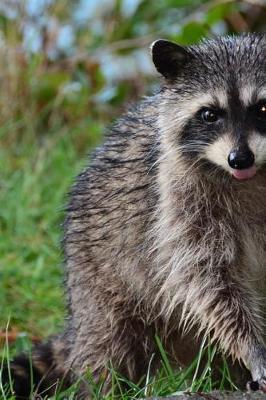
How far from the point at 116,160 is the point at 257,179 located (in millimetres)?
882

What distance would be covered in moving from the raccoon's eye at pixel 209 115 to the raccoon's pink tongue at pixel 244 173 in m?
0.31

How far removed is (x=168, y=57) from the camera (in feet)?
18.0

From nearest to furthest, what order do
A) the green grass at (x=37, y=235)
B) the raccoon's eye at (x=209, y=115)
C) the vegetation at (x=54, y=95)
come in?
the raccoon's eye at (x=209, y=115) < the green grass at (x=37, y=235) < the vegetation at (x=54, y=95)

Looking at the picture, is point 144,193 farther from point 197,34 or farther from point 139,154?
point 197,34

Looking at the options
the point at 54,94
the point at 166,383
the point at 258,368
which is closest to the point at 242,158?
the point at 258,368

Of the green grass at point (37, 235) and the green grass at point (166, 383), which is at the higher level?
the green grass at point (37, 235)

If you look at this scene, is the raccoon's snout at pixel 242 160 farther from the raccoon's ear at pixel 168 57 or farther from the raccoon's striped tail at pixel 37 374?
the raccoon's striped tail at pixel 37 374

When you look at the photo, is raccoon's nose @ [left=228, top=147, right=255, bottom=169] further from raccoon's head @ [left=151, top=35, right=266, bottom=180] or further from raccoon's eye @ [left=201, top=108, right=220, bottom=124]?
raccoon's eye @ [left=201, top=108, right=220, bottom=124]

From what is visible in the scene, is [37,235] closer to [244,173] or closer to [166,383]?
[166,383]

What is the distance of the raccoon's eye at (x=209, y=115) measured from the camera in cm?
522

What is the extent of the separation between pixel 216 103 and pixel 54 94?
428cm

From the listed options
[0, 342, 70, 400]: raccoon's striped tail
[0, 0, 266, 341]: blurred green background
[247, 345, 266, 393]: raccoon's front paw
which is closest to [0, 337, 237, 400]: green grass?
[247, 345, 266, 393]: raccoon's front paw

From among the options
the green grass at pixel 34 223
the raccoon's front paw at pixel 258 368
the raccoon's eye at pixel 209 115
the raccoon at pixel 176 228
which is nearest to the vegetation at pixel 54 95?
the green grass at pixel 34 223

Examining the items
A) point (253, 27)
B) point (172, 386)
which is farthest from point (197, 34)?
point (172, 386)
